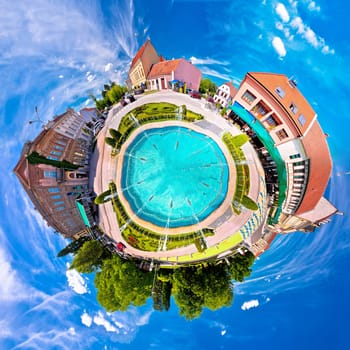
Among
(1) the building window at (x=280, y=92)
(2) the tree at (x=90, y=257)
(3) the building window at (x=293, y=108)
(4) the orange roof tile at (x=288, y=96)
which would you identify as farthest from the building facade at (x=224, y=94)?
(2) the tree at (x=90, y=257)

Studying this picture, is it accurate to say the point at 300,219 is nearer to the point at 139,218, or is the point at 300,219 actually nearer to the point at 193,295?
the point at 193,295

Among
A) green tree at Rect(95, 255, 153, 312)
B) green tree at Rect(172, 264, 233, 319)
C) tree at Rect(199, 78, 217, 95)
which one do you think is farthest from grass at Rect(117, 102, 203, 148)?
green tree at Rect(172, 264, 233, 319)

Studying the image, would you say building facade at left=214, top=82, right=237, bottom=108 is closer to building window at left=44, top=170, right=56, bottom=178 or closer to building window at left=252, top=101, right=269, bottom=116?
building window at left=252, top=101, right=269, bottom=116

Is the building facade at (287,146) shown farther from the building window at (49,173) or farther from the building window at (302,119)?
the building window at (49,173)

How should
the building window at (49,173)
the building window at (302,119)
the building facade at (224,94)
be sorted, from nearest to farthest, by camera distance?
the building window at (49,173) < the building window at (302,119) < the building facade at (224,94)

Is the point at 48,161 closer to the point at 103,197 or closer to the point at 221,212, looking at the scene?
the point at 103,197

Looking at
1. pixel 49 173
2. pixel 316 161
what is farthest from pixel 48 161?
pixel 316 161
